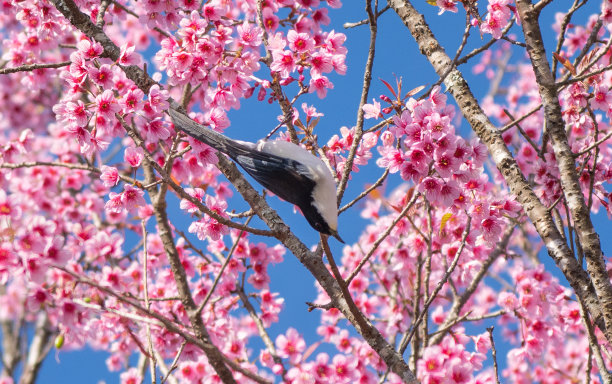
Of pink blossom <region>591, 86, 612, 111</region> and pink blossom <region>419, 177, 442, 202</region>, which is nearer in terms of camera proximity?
pink blossom <region>419, 177, 442, 202</region>

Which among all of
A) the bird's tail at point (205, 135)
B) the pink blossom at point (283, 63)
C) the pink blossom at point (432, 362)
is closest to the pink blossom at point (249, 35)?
the pink blossom at point (283, 63)

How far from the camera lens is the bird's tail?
7.82 ft

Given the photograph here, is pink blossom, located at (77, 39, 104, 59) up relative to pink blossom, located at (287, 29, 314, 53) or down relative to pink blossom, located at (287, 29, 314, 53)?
down

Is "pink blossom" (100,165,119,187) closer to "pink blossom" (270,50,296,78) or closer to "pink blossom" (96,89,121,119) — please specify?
"pink blossom" (96,89,121,119)

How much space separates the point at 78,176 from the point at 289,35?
12.3ft

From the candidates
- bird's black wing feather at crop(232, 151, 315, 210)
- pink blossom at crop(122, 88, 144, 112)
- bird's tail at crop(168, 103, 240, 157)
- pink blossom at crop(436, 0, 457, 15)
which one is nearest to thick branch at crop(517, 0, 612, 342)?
pink blossom at crop(436, 0, 457, 15)

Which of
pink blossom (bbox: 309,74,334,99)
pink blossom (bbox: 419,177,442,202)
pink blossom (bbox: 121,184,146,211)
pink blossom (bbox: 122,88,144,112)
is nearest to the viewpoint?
pink blossom (bbox: 419,177,442,202)

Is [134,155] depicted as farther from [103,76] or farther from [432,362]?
[432,362]

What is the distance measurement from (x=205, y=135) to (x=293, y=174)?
Result: 45 cm

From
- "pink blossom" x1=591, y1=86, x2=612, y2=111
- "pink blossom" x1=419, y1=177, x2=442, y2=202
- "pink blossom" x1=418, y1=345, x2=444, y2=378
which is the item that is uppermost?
"pink blossom" x1=591, y1=86, x2=612, y2=111

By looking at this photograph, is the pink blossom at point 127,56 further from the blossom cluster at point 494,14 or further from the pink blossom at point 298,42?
the blossom cluster at point 494,14

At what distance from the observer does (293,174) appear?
2.25 metres

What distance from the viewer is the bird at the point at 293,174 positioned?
220cm

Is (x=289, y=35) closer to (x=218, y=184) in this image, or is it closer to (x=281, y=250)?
(x=281, y=250)
